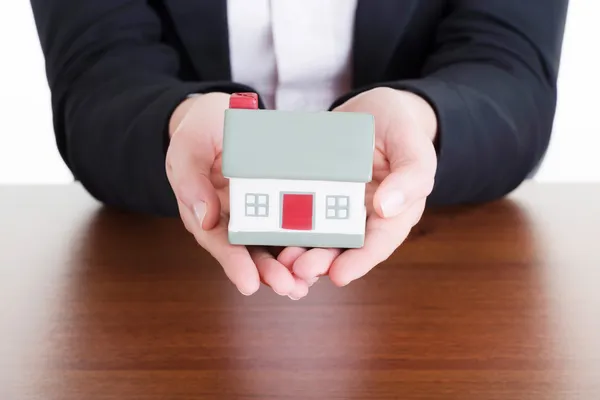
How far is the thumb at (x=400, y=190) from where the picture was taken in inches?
16.2

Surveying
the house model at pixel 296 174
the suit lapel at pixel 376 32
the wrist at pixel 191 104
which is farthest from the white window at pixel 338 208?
the suit lapel at pixel 376 32

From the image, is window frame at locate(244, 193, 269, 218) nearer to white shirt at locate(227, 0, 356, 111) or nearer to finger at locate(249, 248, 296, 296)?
finger at locate(249, 248, 296, 296)

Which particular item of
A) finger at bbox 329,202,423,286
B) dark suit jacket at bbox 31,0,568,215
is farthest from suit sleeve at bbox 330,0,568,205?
finger at bbox 329,202,423,286

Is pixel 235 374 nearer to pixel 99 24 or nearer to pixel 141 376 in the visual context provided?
pixel 141 376

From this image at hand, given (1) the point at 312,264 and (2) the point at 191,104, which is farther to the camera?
(2) the point at 191,104

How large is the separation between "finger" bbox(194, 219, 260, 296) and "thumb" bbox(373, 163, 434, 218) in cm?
8

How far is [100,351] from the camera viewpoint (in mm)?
427

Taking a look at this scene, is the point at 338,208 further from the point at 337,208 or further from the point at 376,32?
the point at 376,32

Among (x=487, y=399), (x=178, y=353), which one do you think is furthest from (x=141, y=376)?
(x=487, y=399)

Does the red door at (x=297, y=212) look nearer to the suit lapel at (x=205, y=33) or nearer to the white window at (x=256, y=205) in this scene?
the white window at (x=256, y=205)

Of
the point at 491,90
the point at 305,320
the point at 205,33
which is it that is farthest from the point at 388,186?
the point at 205,33

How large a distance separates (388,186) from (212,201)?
4.0 inches

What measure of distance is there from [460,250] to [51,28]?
455 millimetres

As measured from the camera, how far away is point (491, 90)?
631mm
